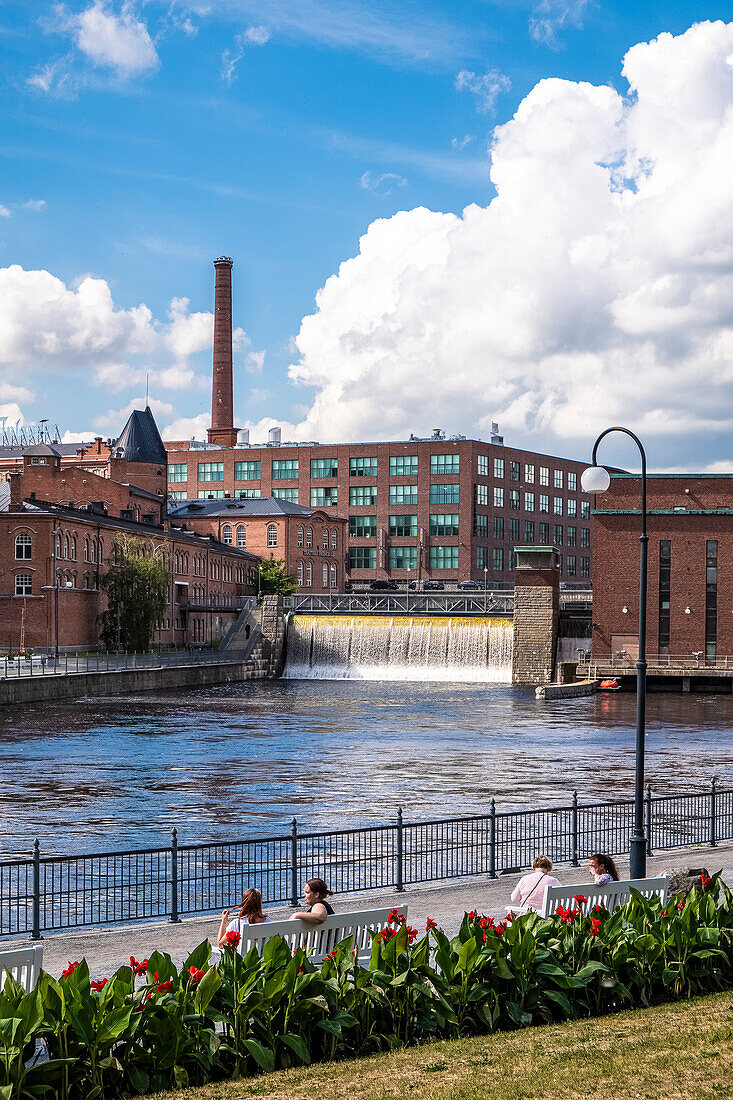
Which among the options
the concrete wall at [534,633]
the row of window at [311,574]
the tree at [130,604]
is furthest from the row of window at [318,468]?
the tree at [130,604]

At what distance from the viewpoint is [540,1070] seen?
32.1 feet

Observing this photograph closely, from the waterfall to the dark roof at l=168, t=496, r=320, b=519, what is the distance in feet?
114

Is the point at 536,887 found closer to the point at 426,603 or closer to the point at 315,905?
the point at 315,905

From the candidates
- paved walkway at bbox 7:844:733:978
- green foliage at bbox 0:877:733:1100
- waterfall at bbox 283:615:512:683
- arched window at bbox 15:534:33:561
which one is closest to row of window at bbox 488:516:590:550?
waterfall at bbox 283:615:512:683

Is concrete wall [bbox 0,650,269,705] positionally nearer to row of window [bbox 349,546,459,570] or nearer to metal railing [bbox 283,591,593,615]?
metal railing [bbox 283,591,593,615]

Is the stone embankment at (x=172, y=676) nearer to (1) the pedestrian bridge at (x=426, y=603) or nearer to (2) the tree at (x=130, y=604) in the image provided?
(1) the pedestrian bridge at (x=426, y=603)

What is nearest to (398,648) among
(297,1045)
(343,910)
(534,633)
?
(534,633)

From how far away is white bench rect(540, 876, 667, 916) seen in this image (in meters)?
13.5

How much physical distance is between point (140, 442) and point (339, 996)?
126947mm

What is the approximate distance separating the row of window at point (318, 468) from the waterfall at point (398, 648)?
43.6 meters

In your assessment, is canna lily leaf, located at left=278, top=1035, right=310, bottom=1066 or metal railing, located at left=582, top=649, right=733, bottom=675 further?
metal railing, located at left=582, top=649, right=733, bottom=675

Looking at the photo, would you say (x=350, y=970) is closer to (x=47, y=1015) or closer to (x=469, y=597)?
(x=47, y=1015)

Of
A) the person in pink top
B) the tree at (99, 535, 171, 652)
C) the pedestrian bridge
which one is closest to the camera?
the person in pink top

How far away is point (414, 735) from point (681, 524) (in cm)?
4255
